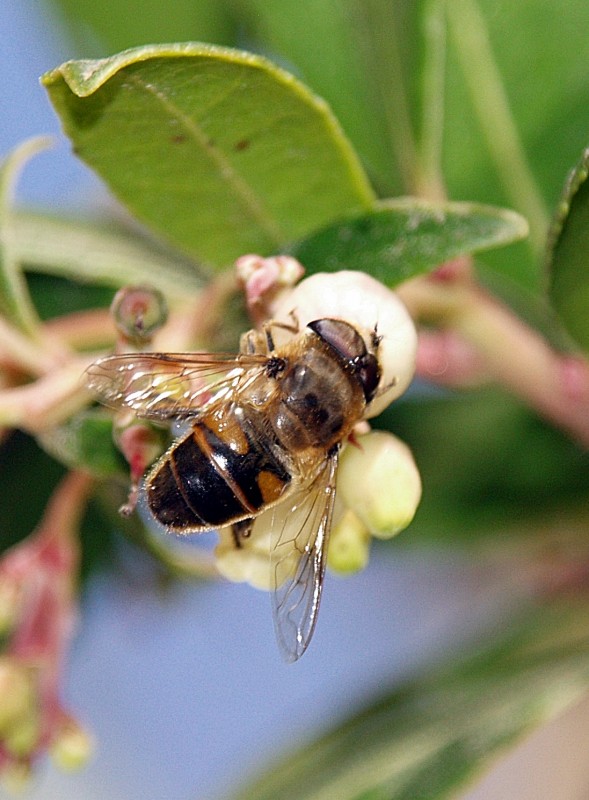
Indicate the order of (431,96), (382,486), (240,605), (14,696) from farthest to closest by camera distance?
(240,605), (431,96), (14,696), (382,486)

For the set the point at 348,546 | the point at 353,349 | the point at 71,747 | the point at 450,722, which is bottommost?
the point at 450,722

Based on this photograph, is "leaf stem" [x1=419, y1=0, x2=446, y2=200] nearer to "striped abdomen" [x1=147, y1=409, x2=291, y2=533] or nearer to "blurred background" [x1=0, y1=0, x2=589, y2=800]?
"blurred background" [x1=0, y1=0, x2=589, y2=800]

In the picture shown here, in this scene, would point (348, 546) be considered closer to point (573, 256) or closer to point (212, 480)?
point (212, 480)

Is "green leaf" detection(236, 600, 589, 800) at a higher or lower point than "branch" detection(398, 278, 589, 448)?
lower

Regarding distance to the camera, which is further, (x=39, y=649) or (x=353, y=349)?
(x=39, y=649)

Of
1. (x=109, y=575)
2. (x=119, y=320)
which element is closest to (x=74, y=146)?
(x=119, y=320)

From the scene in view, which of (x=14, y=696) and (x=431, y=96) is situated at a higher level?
(x=431, y=96)

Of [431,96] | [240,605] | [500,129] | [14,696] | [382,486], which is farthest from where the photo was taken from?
[240,605]

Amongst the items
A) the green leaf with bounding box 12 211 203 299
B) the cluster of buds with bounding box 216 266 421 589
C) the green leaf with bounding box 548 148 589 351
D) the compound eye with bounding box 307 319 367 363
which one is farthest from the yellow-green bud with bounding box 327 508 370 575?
the green leaf with bounding box 12 211 203 299

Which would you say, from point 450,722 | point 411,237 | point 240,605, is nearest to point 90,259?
point 411,237
